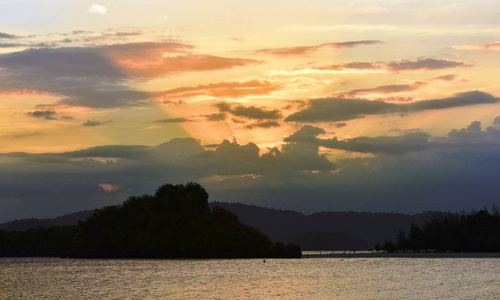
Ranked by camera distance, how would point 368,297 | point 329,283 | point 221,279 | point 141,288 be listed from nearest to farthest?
point 368,297 → point 141,288 → point 329,283 → point 221,279

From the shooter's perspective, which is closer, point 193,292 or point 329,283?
point 193,292

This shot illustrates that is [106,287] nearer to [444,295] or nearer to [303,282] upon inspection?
[303,282]

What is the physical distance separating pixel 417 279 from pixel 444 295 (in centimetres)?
4286

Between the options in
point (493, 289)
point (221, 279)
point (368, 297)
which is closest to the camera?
point (368, 297)

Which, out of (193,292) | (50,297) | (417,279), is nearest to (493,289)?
(417,279)

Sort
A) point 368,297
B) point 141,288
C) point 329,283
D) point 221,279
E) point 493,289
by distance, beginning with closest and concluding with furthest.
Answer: point 368,297
point 493,289
point 141,288
point 329,283
point 221,279

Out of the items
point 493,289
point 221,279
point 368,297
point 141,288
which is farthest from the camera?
point 221,279

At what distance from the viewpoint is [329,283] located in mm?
144375

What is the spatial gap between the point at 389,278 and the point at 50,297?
239 ft

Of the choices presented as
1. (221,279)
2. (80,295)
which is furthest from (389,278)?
(80,295)

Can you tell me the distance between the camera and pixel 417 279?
152875mm

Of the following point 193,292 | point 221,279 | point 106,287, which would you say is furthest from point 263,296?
point 221,279

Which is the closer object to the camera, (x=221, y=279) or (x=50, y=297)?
(x=50, y=297)

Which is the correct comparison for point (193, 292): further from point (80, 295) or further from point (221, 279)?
point (221, 279)
